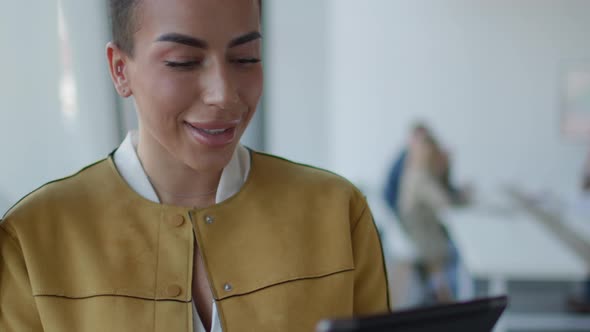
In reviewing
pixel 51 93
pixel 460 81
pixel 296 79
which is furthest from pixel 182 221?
pixel 460 81

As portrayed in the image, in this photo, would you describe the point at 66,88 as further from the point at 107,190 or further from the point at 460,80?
the point at 460,80

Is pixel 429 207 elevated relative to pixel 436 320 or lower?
lower


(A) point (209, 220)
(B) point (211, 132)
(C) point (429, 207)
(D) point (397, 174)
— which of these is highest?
(B) point (211, 132)

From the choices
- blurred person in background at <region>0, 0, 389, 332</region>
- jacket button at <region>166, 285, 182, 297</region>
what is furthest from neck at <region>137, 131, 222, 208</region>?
jacket button at <region>166, 285, 182, 297</region>

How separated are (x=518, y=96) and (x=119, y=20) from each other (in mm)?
4862

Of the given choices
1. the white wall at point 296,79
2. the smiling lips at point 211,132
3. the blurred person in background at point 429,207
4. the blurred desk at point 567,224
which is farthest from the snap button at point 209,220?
the blurred person in background at point 429,207

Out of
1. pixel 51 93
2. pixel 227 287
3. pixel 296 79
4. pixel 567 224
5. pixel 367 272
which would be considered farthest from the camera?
pixel 567 224

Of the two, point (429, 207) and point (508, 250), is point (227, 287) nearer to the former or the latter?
point (508, 250)

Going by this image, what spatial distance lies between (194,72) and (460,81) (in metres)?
4.64

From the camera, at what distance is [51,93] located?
137 centimetres

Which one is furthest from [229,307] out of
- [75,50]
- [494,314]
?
[75,50]

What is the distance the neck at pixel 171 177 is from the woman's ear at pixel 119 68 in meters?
0.08

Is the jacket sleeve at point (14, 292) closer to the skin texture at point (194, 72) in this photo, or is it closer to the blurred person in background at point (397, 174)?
the skin texture at point (194, 72)

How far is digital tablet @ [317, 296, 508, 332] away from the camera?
0.62 m
